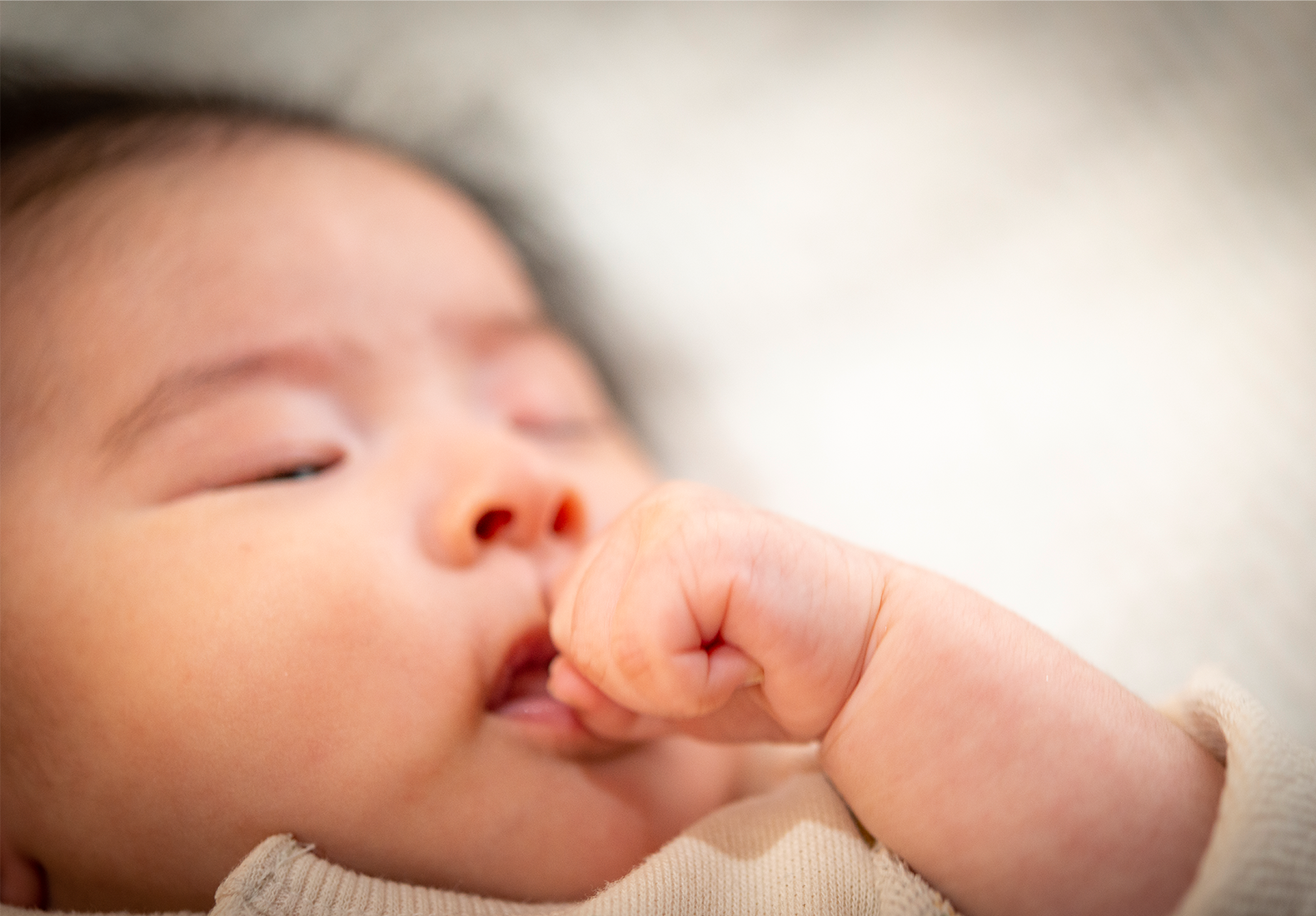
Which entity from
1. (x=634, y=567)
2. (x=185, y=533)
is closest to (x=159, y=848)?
(x=185, y=533)

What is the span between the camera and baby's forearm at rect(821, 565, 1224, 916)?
22.1 inches

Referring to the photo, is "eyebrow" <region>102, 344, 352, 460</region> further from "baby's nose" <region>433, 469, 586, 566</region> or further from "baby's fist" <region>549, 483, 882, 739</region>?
"baby's fist" <region>549, 483, 882, 739</region>

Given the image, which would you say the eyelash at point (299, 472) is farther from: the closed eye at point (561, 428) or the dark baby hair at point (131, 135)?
the dark baby hair at point (131, 135)

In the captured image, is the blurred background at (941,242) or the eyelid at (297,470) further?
the blurred background at (941,242)

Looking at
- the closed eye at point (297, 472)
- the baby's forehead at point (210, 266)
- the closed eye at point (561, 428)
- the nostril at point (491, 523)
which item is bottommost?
the nostril at point (491, 523)

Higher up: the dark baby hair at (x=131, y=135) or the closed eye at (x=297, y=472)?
the dark baby hair at (x=131, y=135)

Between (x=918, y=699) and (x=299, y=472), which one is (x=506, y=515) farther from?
(x=918, y=699)

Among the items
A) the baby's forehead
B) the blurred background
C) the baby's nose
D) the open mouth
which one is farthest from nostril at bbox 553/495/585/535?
the blurred background

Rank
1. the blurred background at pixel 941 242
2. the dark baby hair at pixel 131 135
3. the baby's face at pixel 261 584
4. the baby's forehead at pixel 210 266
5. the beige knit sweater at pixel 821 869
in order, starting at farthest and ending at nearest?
the blurred background at pixel 941 242 → the dark baby hair at pixel 131 135 → the baby's forehead at pixel 210 266 → the baby's face at pixel 261 584 → the beige knit sweater at pixel 821 869

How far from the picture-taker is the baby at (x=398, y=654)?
0.59 metres

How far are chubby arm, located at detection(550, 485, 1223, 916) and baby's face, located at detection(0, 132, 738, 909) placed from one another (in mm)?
96

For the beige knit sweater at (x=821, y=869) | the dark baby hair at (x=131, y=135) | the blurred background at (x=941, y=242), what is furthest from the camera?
the blurred background at (x=941, y=242)

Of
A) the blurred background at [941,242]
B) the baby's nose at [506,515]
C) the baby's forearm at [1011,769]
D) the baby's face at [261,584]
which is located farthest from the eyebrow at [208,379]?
the blurred background at [941,242]

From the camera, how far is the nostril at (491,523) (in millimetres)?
707
